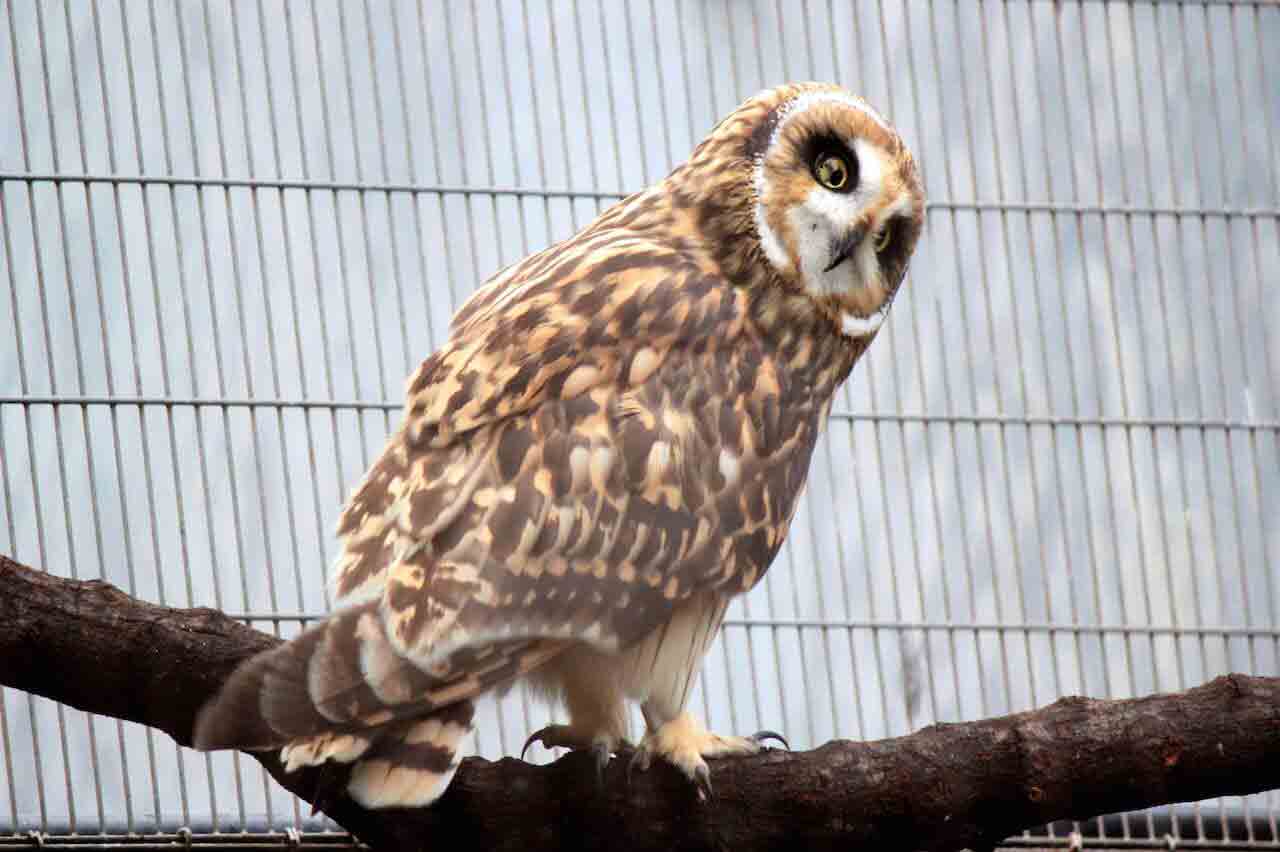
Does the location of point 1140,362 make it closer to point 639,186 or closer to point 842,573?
point 842,573

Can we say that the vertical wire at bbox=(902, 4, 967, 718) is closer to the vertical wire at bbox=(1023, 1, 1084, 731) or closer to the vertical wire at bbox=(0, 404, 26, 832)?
the vertical wire at bbox=(1023, 1, 1084, 731)

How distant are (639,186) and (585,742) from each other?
262cm

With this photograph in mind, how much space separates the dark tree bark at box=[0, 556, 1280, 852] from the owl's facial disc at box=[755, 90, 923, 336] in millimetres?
757

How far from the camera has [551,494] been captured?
2.43 metres

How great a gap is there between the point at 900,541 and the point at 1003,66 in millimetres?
1518

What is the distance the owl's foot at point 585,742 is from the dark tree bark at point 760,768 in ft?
0.07

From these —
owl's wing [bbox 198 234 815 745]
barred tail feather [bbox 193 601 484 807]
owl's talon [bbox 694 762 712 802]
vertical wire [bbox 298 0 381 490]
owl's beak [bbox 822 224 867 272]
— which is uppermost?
vertical wire [bbox 298 0 381 490]

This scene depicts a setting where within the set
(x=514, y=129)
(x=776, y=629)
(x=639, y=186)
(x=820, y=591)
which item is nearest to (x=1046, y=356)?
(x=820, y=591)

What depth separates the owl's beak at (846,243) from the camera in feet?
8.96

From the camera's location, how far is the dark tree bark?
2295mm

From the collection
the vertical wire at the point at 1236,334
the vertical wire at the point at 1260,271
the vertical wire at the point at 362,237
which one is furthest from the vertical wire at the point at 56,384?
the vertical wire at the point at 1260,271

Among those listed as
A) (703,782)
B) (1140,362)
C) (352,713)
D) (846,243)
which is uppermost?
(1140,362)

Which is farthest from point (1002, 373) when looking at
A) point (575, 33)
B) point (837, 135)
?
point (837, 135)

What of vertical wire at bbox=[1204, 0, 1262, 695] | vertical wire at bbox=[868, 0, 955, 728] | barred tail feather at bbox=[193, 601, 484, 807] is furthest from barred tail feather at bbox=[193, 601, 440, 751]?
vertical wire at bbox=[1204, 0, 1262, 695]
